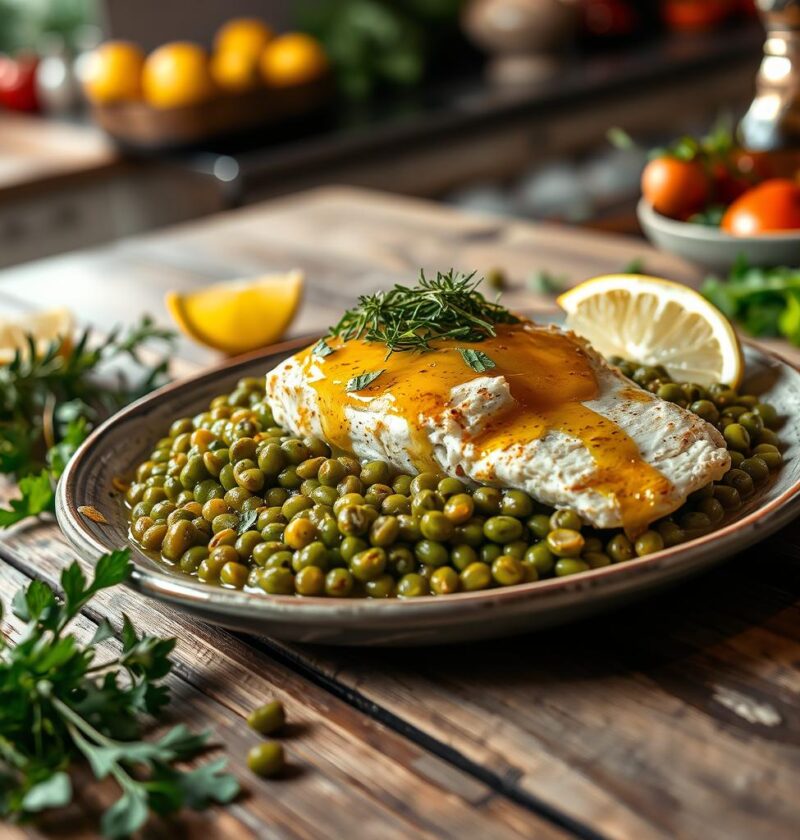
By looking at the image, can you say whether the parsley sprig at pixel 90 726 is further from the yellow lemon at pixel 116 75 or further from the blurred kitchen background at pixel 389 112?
the yellow lemon at pixel 116 75

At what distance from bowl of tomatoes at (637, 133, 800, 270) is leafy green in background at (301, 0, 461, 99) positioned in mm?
3533

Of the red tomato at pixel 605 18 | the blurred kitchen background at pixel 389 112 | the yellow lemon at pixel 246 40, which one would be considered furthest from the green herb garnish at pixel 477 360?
the red tomato at pixel 605 18

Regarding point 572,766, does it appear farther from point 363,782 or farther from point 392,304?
point 392,304

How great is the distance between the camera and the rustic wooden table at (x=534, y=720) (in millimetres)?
Result: 1060

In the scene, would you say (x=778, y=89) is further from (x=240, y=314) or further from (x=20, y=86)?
(x=20, y=86)

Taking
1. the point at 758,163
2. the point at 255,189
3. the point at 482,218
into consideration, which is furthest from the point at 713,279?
the point at 255,189

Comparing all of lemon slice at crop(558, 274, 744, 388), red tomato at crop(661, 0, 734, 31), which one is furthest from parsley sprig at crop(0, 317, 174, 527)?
red tomato at crop(661, 0, 734, 31)

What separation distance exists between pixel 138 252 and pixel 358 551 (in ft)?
7.21

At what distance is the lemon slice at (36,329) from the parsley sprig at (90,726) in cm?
107

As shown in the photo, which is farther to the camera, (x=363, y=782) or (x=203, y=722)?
(x=203, y=722)

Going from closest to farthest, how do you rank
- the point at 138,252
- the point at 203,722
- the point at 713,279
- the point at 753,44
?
the point at 203,722 < the point at 713,279 < the point at 138,252 < the point at 753,44

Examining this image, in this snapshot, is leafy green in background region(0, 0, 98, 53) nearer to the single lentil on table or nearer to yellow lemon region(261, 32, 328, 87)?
yellow lemon region(261, 32, 328, 87)

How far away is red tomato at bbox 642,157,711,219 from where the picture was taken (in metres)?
2.68

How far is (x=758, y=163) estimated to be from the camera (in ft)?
9.25
